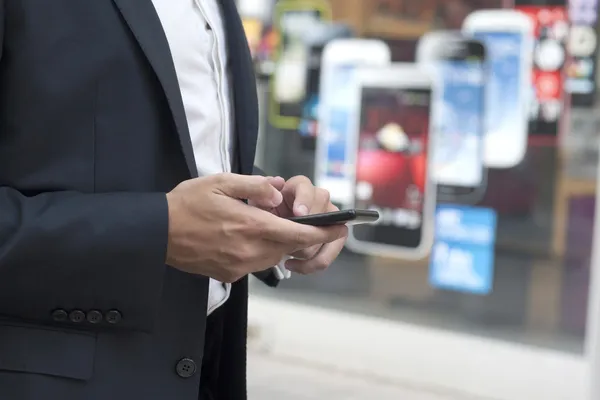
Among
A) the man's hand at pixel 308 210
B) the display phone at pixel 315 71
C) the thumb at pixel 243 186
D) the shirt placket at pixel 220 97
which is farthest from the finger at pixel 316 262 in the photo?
the display phone at pixel 315 71

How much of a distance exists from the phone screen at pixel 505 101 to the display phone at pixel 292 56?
2.68ft

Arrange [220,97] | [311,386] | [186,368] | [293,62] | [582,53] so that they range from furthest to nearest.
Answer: [293,62], [311,386], [582,53], [220,97], [186,368]

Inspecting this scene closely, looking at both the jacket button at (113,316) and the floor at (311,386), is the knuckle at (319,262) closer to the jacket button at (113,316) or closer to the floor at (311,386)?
the jacket button at (113,316)

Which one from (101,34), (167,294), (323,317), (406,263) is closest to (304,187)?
(167,294)

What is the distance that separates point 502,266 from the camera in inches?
125

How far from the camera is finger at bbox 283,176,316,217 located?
1023 mm

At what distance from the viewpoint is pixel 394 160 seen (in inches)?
133

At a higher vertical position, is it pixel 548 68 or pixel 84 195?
pixel 548 68

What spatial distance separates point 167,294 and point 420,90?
247cm

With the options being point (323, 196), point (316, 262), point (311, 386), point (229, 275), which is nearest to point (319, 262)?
point (316, 262)

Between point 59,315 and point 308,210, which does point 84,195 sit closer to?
point 59,315

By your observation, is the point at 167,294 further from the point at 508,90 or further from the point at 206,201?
the point at 508,90

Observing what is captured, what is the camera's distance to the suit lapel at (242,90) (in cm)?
115

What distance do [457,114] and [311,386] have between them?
49.9 inches
